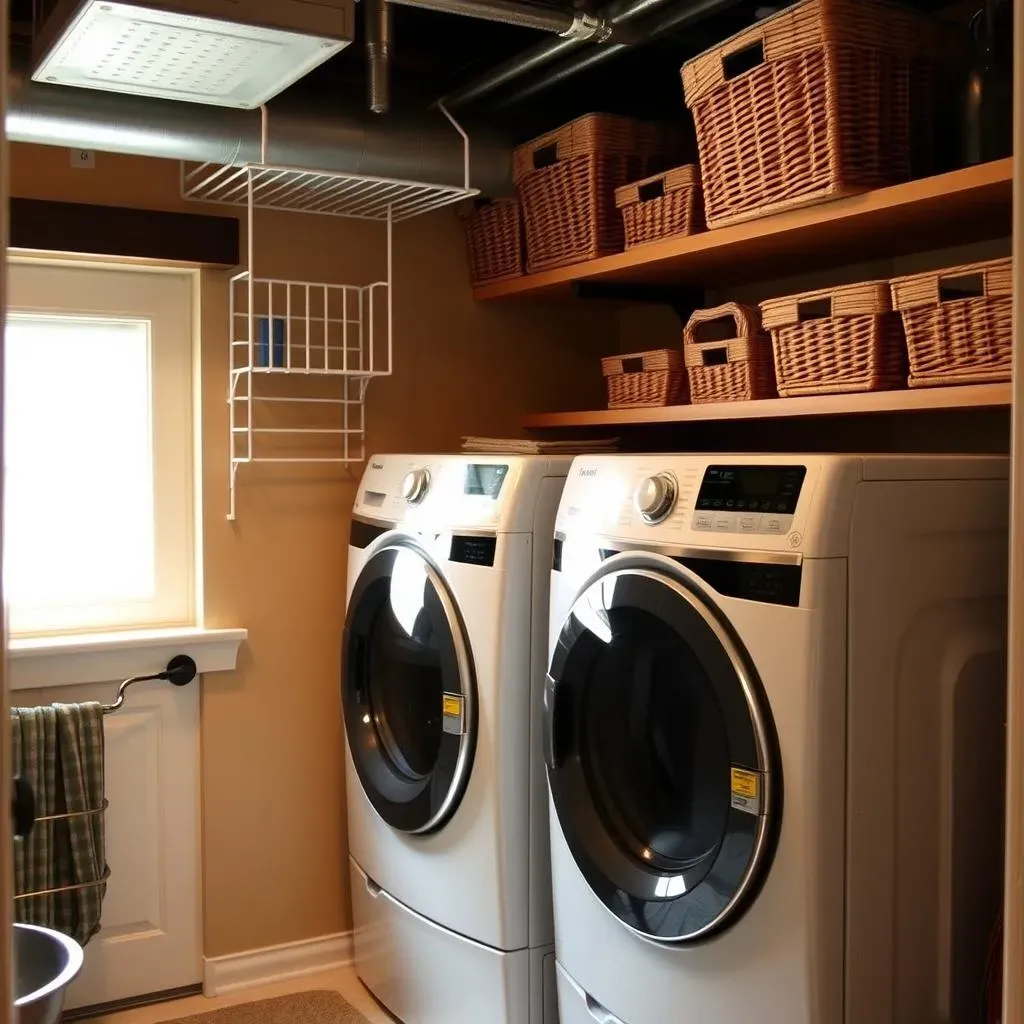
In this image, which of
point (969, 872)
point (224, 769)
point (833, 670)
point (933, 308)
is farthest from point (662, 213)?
point (224, 769)

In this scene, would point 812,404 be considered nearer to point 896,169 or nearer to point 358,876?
point 896,169

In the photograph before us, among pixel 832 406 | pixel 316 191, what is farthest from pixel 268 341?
pixel 832 406

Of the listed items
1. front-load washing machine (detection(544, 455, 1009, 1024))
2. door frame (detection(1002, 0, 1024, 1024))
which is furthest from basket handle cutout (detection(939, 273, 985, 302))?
door frame (detection(1002, 0, 1024, 1024))

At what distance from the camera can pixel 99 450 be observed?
2.67 meters

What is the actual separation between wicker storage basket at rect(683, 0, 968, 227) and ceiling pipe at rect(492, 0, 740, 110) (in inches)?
5.8

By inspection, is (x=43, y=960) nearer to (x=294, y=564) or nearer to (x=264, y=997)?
(x=264, y=997)

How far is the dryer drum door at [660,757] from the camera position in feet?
5.27

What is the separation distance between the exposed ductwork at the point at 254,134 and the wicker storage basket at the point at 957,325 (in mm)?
1151

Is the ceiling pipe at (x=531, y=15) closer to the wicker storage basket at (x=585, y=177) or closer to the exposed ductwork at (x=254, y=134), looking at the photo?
the wicker storage basket at (x=585, y=177)

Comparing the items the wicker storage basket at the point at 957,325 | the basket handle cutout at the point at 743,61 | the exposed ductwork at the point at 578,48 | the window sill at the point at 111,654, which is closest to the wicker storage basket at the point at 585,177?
the exposed ductwork at the point at 578,48

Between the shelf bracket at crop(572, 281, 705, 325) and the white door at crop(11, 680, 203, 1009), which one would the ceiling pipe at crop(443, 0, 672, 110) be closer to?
→ the shelf bracket at crop(572, 281, 705, 325)

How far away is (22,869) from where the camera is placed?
7.77 feet

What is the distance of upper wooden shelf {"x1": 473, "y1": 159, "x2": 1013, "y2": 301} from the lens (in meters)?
1.75

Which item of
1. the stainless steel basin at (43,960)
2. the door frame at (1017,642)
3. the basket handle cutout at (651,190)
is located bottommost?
the stainless steel basin at (43,960)
